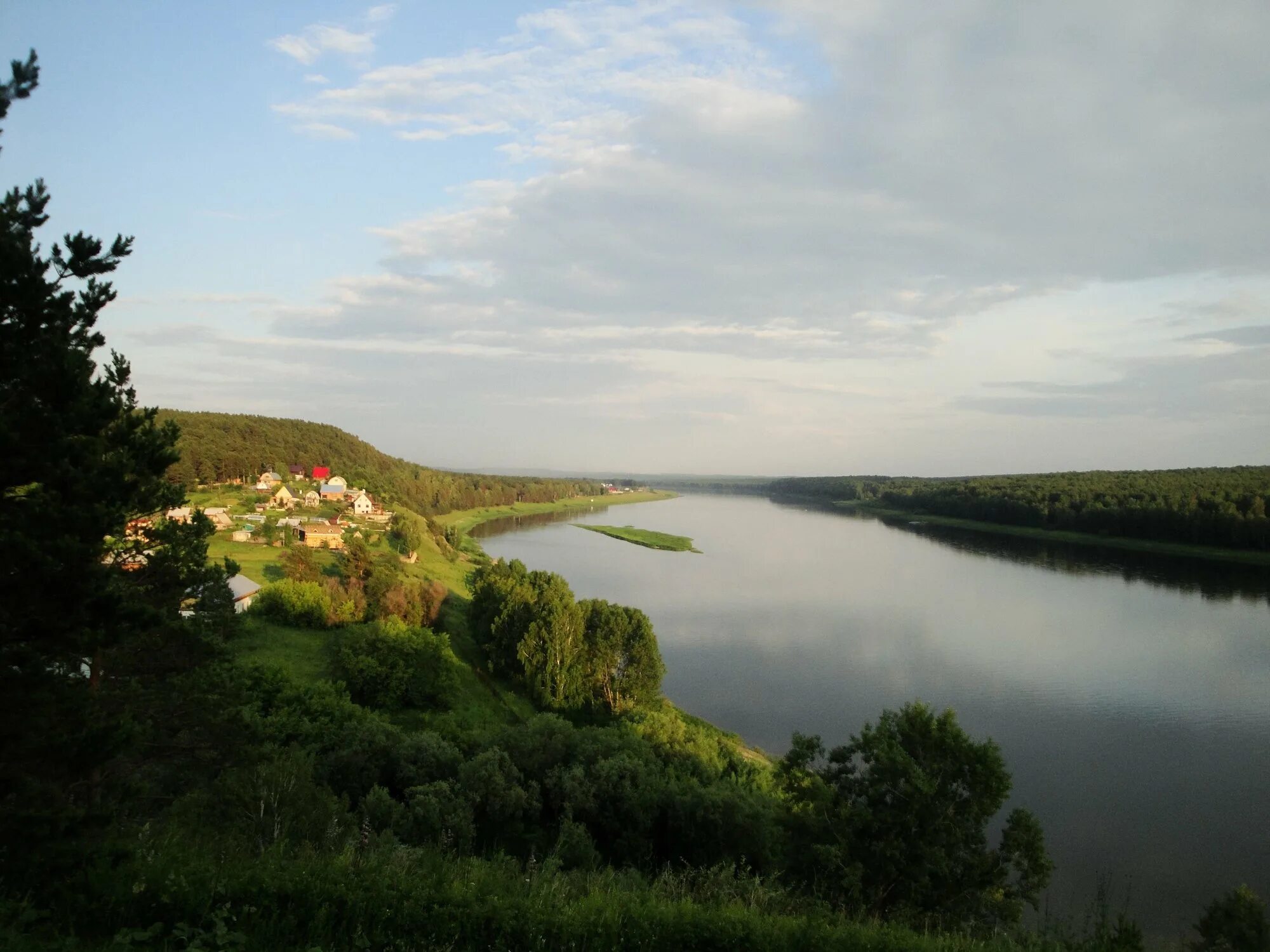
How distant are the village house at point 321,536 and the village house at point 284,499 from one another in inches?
352

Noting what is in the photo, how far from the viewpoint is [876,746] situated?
9070mm

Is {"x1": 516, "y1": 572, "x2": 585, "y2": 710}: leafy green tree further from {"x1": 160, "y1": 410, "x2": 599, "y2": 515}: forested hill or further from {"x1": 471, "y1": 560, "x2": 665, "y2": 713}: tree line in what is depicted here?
{"x1": 160, "y1": 410, "x2": 599, "y2": 515}: forested hill

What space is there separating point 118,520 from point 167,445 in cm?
103

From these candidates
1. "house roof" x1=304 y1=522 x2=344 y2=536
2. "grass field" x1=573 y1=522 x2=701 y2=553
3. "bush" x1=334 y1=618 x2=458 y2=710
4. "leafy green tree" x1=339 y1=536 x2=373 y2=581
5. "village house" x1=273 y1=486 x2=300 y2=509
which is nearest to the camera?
"bush" x1=334 y1=618 x2=458 y2=710

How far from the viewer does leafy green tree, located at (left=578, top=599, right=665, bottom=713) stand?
18.9 m

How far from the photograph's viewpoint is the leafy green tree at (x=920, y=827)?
25.8 feet

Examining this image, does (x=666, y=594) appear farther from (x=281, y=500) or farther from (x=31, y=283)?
(x=31, y=283)

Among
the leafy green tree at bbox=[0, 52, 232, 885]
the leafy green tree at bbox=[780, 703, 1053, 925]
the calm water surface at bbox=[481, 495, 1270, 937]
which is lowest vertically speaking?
the calm water surface at bbox=[481, 495, 1270, 937]

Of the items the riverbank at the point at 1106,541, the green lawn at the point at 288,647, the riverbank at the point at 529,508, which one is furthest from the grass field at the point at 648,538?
the green lawn at the point at 288,647

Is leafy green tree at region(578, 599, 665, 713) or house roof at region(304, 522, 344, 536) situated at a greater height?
house roof at region(304, 522, 344, 536)

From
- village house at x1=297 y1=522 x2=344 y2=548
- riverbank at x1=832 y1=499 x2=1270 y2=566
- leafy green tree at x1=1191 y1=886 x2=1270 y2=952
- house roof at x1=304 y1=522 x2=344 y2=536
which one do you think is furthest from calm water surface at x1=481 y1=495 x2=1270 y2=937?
house roof at x1=304 y1=522 x2=344 y2=536

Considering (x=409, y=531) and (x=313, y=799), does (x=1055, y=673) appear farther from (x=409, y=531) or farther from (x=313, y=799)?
(x=409, y=531)

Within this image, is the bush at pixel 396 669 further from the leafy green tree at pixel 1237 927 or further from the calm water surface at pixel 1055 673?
the leafy green tree at pixel 1237 927

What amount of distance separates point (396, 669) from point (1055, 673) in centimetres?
1969
